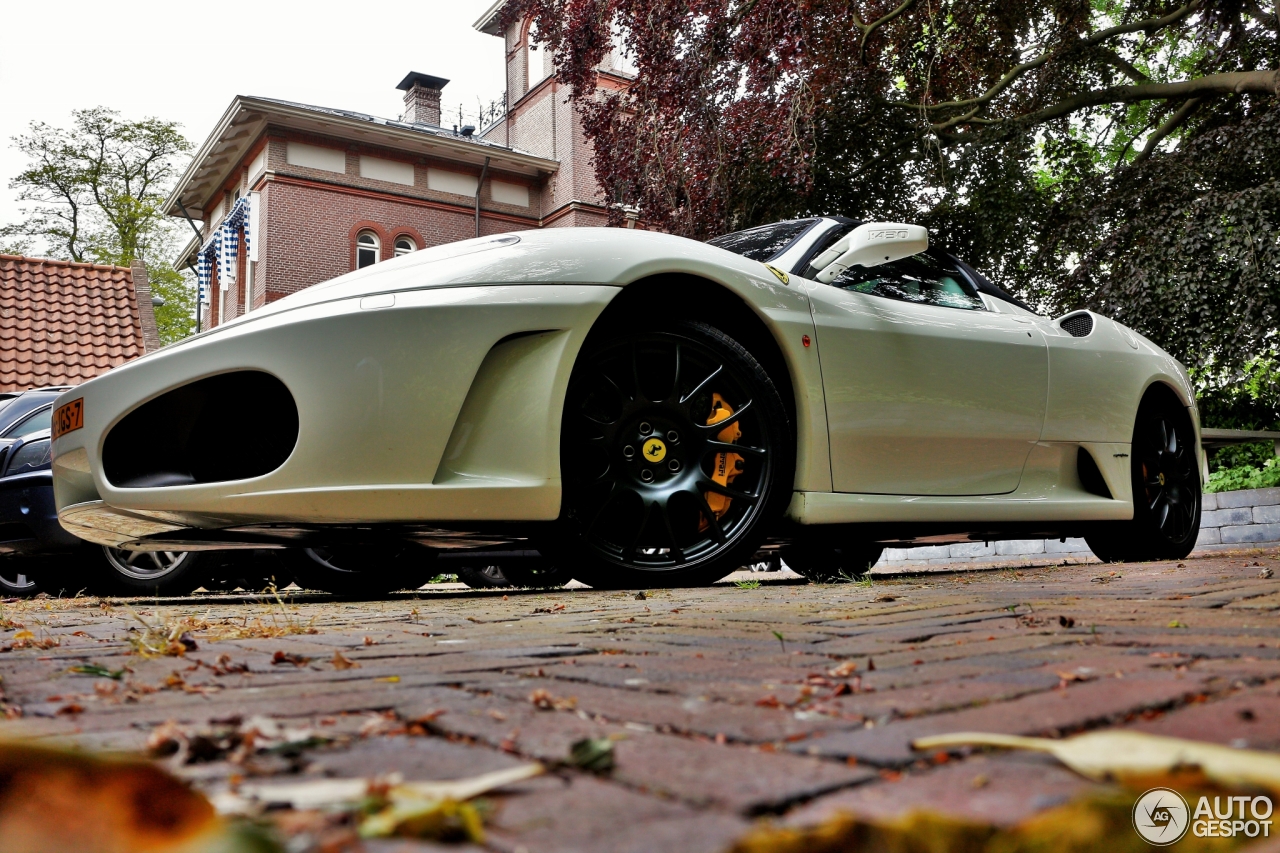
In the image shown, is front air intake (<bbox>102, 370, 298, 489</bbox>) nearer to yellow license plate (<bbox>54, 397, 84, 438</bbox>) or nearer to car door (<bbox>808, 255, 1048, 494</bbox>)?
yellow license plate (<bbox>54, 397, 84, 438</bbox>)

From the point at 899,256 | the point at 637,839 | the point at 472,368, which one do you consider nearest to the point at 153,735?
the point at 637,839

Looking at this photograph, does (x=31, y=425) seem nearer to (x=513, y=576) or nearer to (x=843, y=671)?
(x=513, y=576)

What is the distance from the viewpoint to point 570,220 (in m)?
26.7

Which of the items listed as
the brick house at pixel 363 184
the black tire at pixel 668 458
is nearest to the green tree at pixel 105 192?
the brick house at pixel 363 184

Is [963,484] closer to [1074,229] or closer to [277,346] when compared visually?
[277,346]

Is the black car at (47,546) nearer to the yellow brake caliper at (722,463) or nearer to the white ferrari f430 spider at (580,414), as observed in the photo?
the white ferrari f430 spider at (580,414)

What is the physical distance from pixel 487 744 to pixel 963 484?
11.5ft

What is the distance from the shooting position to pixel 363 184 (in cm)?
2559

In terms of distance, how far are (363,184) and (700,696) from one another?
25766mm

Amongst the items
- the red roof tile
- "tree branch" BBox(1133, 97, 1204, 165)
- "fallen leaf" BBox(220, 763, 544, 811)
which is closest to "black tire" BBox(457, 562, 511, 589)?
"fallen leaf" BBox(220, 763, 544, 811)

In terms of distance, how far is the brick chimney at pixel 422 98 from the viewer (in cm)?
2942

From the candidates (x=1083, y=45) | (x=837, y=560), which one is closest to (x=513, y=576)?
(x=837, y=560)

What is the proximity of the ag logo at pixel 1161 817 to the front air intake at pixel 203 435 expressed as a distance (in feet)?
9.95

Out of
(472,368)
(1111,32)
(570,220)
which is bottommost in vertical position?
(472,368)
